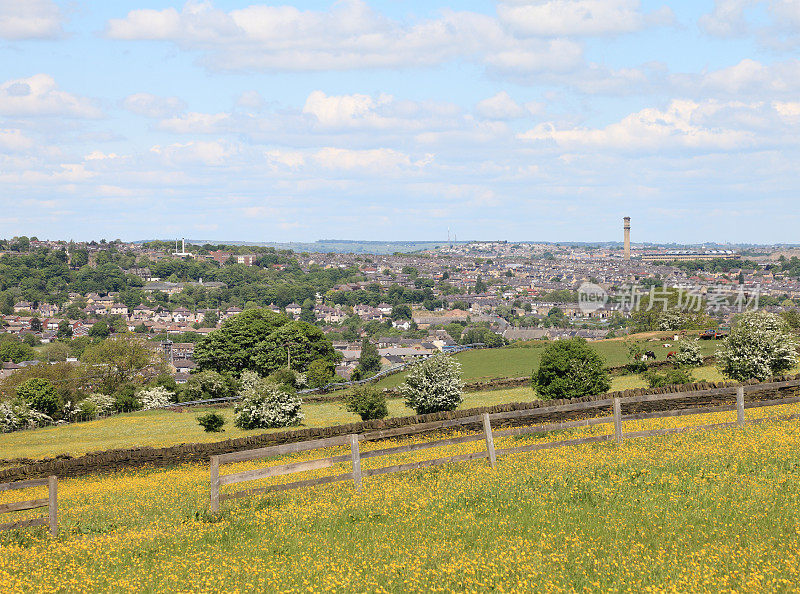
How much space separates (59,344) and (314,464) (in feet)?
524

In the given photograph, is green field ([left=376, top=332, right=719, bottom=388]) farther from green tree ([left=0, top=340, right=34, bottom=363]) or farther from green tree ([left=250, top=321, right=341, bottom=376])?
green tree ([left=0, top=340, right=34, bottom=363])

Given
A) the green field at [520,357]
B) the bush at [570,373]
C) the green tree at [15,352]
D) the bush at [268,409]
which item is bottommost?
the green tree at [15,352]

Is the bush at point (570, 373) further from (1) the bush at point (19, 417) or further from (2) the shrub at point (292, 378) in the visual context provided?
(1) the bush at point (19, 417)

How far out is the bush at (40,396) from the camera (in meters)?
61.0

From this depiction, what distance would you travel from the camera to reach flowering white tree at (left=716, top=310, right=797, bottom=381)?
38.8 metres

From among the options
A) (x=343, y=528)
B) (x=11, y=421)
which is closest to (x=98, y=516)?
(x=343, y=528)

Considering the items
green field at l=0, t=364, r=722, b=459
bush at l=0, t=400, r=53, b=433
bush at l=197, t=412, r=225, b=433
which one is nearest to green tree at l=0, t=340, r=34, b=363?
bush at l=0, t=400, r=53, b=433

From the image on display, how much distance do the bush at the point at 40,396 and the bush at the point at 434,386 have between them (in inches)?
1380

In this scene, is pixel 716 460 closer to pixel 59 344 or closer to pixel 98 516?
pixel 98 516

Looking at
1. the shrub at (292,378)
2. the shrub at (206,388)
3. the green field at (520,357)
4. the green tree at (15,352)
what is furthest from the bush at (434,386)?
the green tree at (15,352)

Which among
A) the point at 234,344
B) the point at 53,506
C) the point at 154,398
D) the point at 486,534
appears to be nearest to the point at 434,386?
the point at 53,506

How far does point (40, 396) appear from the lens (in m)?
61.4

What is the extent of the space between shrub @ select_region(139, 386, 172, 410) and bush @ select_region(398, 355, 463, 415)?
3239 cm

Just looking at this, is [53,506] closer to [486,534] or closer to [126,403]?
[486,534]
